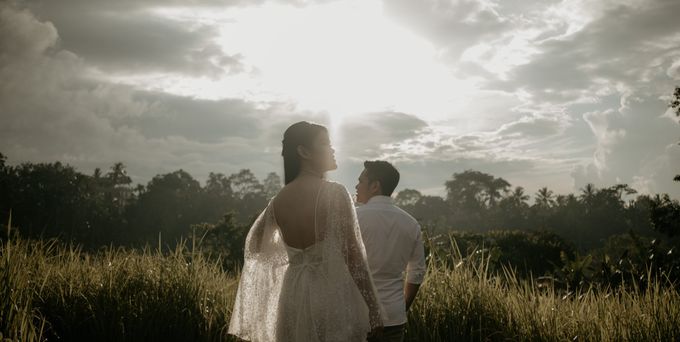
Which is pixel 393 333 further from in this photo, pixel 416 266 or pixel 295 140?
pixel 295 140

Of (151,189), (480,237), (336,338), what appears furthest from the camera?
(151,189)

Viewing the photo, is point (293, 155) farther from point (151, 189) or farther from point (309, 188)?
point (151, 189)

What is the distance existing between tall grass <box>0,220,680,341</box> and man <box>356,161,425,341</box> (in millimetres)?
2277

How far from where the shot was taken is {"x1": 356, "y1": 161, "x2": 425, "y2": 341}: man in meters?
3.56

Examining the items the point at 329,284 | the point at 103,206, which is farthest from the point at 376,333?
the point at 103,206

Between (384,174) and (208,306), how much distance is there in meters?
3.89

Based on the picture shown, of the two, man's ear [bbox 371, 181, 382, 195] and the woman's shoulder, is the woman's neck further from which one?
man's ear [bbox 371, 181, 382, 195]

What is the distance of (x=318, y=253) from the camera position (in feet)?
9.52

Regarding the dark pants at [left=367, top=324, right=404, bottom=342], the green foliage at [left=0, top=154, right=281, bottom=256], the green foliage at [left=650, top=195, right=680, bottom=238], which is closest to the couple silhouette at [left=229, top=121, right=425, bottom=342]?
the dark pants at [left=367, top=324, right=404, bottom=342]

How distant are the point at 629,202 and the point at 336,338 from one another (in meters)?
74.9

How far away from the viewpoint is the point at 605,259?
342 inches

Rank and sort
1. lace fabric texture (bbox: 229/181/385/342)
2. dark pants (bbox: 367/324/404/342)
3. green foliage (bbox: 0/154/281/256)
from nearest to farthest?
lace fabric texture (bbox: 229/181/385/342)
dark pants (bbox: 367/324/404/342)
green foliage (bbox: 0/154/281/256)

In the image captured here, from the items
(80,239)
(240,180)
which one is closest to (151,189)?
(80,239)

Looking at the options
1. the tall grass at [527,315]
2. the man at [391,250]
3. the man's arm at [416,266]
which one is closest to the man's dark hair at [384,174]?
the man at [391,250]
